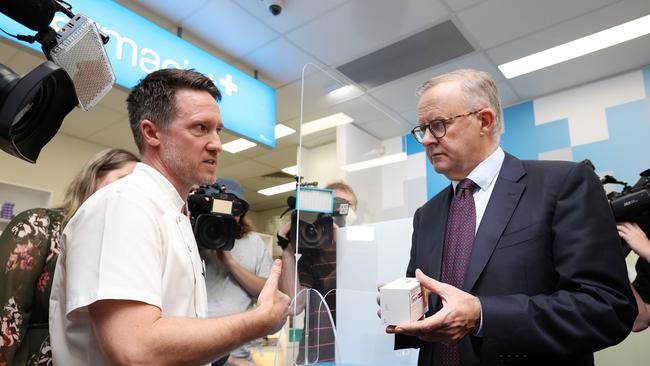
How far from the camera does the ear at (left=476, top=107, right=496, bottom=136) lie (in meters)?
1.23

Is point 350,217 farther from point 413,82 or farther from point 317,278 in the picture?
point 413,82

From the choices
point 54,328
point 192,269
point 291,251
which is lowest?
point 54,328

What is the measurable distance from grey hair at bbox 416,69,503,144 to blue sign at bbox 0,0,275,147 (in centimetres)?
158

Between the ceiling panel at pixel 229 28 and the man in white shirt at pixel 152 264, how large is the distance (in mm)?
1633

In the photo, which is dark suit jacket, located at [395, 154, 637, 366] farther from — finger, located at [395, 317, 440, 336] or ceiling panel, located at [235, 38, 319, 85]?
ceiling panel, located at [235, 38, 319, 85]

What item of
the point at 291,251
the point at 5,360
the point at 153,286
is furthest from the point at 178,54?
the point at 153,286

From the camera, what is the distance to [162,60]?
7.72ft

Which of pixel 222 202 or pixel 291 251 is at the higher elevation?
pixel 222 202

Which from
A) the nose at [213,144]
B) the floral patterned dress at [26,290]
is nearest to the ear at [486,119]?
the nose at [213,144]

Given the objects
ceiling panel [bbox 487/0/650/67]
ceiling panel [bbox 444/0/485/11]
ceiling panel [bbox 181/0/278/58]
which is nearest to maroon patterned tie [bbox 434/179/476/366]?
ceiling panel [bbox 444/0/485/11]

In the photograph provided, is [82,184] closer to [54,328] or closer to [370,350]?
[54,328]

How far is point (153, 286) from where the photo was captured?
0.77 m

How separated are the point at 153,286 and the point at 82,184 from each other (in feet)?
3.14

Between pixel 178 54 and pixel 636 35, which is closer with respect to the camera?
pixel 178 54
